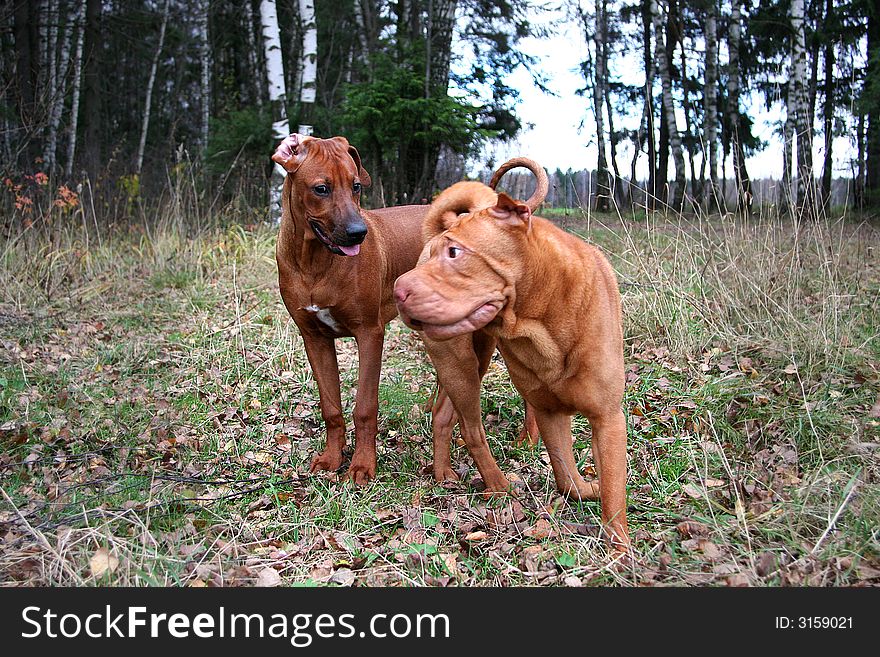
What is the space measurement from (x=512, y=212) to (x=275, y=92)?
29.3ft

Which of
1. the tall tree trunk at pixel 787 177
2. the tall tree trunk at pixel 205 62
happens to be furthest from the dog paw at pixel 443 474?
the tall tree trunk at pixel 205 62

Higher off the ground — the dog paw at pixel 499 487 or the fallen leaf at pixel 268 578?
the dog paw at pixel 499 487

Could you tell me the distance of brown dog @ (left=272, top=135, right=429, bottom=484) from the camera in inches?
168

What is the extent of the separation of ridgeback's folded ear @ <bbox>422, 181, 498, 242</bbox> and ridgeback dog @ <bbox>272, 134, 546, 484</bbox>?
0.48m

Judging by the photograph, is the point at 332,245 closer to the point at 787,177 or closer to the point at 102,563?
the point at 102,563

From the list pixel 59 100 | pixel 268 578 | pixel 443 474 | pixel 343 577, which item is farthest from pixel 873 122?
pixel 59 100

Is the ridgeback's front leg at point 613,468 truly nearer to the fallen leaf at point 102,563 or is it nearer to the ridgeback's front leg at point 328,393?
the ridgeback's front leg at point 328,393

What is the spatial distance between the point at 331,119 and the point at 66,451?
8327 millimetres

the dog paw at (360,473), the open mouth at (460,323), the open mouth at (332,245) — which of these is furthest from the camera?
the dog paw at (360,473)

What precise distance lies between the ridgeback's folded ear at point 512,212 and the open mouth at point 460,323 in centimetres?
36

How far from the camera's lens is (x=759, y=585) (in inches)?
111

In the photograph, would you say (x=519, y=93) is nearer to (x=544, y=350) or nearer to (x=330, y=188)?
(x=330, y=188)

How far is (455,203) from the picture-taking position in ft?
12.6

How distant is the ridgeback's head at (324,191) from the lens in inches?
165
